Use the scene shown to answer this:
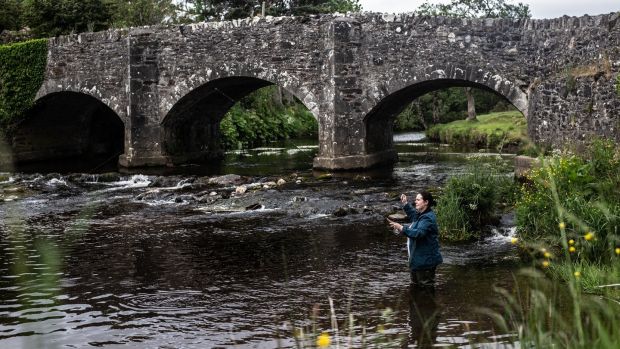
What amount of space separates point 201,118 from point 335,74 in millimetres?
7912

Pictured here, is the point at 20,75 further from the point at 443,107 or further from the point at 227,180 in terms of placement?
the point at 443,107

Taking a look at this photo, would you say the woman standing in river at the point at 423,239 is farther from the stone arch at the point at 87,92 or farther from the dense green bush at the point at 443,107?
the dense green bush at the point at 443,107

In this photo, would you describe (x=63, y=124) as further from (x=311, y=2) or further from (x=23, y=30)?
(x=311, y=2)

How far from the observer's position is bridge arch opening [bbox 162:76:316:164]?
23812 millimetres

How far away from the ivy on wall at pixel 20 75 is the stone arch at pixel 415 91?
42.9 ft

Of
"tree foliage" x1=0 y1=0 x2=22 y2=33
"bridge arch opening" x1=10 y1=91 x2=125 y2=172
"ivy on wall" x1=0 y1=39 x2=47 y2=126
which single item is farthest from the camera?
"tree foliage" x1=0 y1=0 x2=22 y2=33

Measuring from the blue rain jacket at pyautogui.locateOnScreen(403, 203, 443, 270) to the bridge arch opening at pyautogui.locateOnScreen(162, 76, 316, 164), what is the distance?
15.2 m

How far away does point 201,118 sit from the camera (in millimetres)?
26688

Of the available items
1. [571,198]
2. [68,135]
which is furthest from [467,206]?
[68,135]

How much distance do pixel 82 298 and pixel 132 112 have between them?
1587cm

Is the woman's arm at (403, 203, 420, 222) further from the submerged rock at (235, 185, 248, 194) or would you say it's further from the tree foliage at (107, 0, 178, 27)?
the tree foliage at (107, 0, 178, 27)

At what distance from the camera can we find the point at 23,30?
3148 cm

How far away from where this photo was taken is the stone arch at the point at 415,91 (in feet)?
61.0

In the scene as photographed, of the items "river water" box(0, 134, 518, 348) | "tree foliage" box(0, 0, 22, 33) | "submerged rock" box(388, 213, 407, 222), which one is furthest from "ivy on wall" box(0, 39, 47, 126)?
"submerged rock" box(388, 213, 407, 222)
